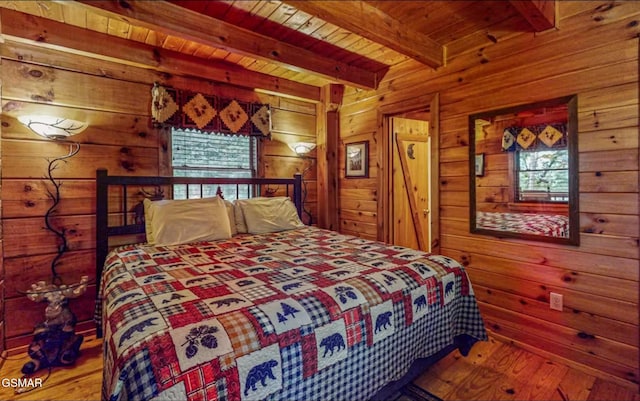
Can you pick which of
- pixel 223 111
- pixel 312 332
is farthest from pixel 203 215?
pixel 312 332

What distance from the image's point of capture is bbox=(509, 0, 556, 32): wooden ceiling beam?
183cm

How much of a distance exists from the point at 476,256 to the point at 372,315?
157cm

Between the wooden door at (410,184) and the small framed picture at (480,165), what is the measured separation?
0.94m

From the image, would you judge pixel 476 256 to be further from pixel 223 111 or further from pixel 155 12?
pixel 155 12

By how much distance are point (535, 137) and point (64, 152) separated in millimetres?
3528

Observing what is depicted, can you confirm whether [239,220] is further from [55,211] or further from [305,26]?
[305,26]

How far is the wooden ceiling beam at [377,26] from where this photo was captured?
1934 millimetres

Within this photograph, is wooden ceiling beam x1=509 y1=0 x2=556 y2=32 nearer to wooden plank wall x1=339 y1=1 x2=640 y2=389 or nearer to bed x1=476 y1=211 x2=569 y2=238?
wooden plank wall x1=339 y1=1 x2=640 y2=389

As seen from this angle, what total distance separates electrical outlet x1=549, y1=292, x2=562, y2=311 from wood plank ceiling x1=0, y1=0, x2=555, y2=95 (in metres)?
1.81

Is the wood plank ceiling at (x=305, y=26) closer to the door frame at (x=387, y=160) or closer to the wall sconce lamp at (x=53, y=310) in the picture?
the door frame at (x=387, y=160)

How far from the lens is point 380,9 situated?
2.21 m

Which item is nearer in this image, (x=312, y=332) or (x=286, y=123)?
(x=312, y=332)

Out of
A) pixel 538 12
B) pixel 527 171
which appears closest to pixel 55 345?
pixel 527 171


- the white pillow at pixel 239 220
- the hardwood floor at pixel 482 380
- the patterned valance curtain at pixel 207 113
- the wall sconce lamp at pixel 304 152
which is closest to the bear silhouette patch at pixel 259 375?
the hardwood floor at pixel 482 380
